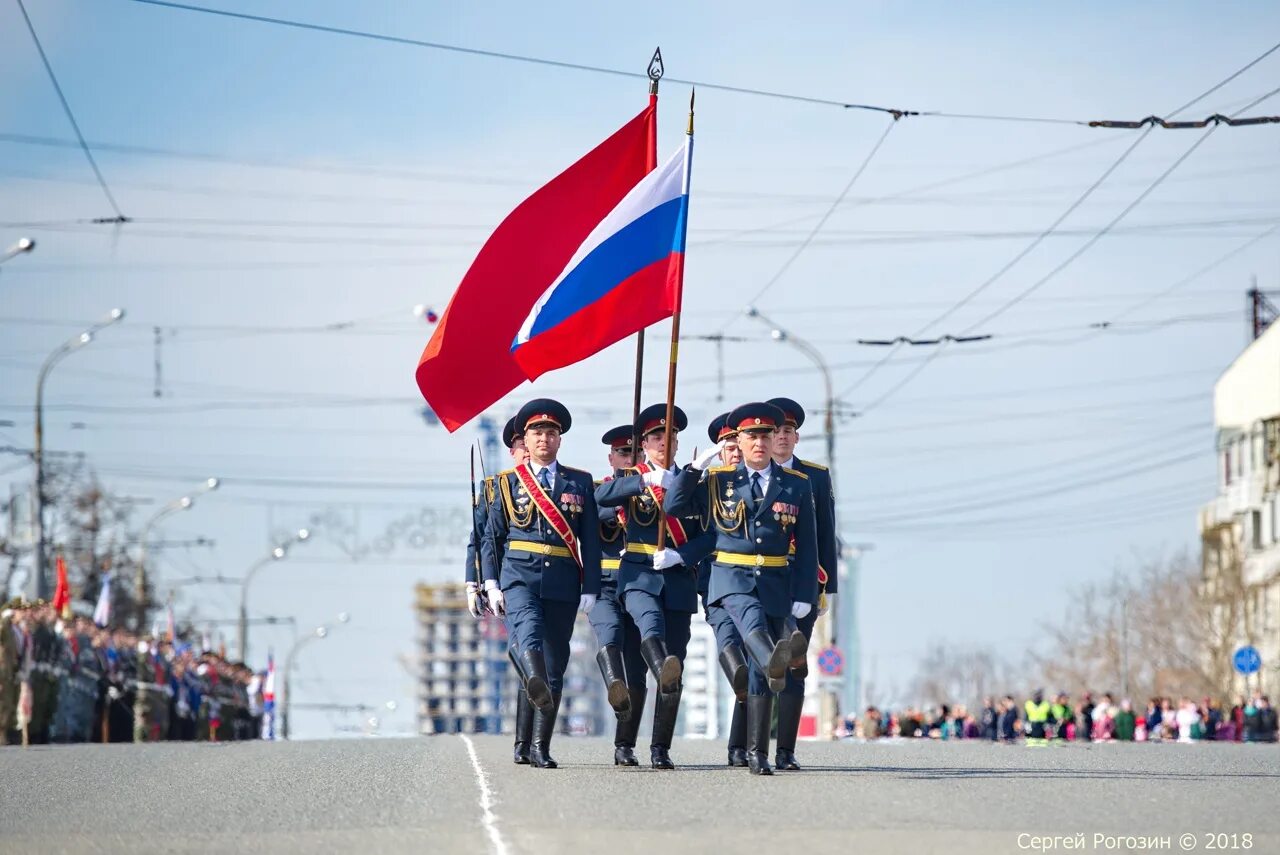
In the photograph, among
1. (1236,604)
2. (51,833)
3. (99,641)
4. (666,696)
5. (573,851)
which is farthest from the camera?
(1236,604)

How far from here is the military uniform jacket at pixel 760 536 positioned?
47.8 ft

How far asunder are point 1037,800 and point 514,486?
4.25 metres

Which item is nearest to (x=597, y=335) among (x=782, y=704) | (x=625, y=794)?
(x=782, y=704)

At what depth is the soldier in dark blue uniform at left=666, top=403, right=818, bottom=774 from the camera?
570 inches

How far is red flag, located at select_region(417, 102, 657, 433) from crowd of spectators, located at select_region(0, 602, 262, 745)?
1142cm

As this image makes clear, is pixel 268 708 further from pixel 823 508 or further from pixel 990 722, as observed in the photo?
pixel 823 508

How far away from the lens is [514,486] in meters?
15.0

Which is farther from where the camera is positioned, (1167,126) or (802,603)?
(1167,126)

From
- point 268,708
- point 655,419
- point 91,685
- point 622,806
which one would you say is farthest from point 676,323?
point 268,708

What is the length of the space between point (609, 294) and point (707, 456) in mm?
1554

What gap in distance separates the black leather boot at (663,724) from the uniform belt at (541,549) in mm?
1038

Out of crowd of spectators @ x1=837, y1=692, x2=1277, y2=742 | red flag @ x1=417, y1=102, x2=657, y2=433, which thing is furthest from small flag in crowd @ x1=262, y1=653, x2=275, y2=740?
red flag @ x1=417, y1=102, x2=657, y2=433

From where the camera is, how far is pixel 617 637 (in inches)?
589

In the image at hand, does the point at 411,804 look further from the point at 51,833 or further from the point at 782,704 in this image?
the point at 782,704
